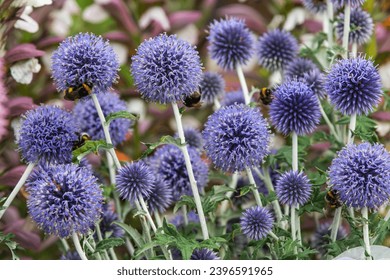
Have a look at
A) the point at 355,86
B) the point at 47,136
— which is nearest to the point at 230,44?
the point at 355,86

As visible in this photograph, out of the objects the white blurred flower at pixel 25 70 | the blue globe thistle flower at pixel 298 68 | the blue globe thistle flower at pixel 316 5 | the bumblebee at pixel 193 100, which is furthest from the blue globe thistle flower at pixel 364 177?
the white blurred flower at pixel 25 70

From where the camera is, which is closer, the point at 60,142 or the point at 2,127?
the point at 60,142

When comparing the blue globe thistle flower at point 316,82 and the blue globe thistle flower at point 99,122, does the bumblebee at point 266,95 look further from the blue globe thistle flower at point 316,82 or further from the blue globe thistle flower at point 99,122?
the blue globe thistle flower at point 99,122

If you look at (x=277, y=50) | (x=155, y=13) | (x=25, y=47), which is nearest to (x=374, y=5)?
(x=277, y=50)

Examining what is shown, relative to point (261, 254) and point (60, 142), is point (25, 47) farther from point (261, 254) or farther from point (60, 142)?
point (261, 254)

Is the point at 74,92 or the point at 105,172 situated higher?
the point at 74,92

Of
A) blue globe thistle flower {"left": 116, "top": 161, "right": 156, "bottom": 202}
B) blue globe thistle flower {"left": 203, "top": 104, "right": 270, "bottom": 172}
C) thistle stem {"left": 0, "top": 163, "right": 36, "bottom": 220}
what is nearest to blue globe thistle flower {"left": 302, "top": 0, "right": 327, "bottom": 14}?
blue globe thistle flower {"left": 203, "top": 104, "right": 270, "bottom": 172}
